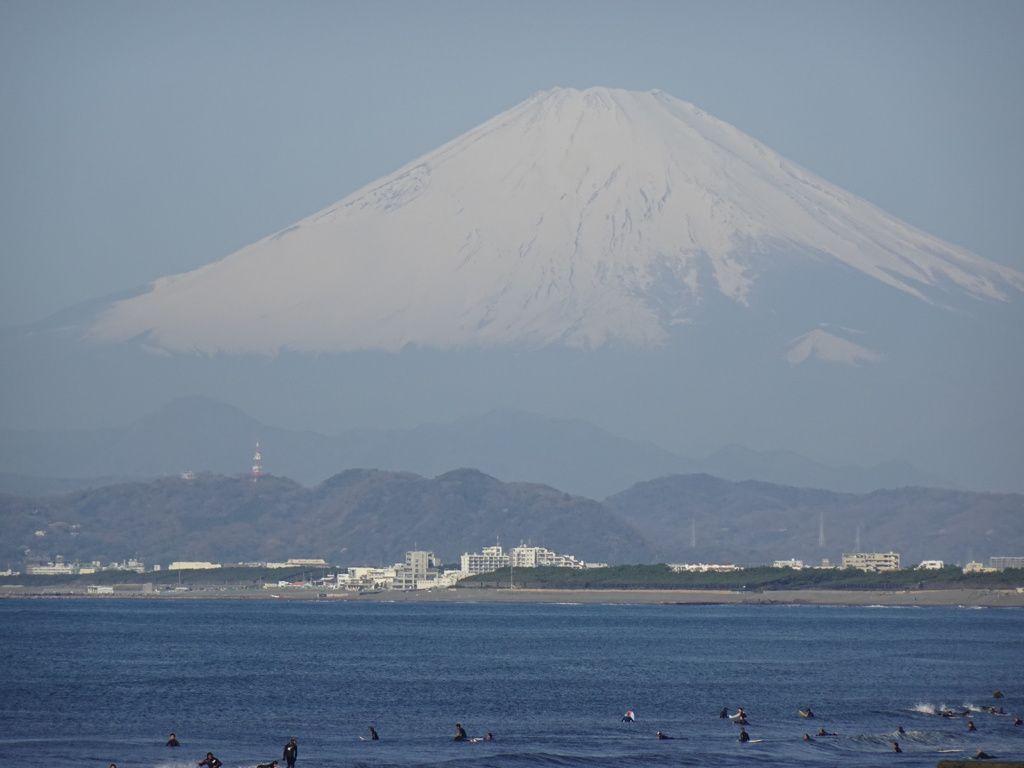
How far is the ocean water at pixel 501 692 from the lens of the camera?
53.0 metres

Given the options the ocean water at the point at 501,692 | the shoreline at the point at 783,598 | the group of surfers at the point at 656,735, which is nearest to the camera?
the group of surfers at the point at 656,735

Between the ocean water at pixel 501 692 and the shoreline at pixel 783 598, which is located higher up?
the shoreline at pixel 783 598

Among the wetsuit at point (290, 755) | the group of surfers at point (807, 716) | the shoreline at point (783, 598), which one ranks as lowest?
the wetsuit at point (290, 755)

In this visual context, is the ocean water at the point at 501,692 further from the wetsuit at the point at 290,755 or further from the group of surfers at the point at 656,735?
the wetsuit at the point at 290,755

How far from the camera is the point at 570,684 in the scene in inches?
2938

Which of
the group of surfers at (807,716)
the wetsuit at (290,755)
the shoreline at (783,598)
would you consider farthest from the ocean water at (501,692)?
the shoreline at (783,598)

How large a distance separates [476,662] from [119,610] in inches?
3392

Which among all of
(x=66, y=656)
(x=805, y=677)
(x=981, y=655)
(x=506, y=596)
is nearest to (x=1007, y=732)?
(x=805, y=677)

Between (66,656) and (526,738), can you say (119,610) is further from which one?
(526,738)

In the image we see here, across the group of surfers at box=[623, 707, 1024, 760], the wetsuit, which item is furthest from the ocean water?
the wetsuit

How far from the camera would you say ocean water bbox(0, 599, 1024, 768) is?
5303cm

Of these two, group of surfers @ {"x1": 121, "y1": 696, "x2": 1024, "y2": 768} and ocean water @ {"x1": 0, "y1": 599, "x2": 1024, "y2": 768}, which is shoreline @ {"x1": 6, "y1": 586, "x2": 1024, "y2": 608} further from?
group of surfers @ {"x1": 121, "y1": 696, "x2": 1024, "y2": 768}

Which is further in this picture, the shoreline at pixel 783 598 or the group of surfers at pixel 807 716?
the shoreline at pixel 783 598

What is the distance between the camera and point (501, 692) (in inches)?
2803
